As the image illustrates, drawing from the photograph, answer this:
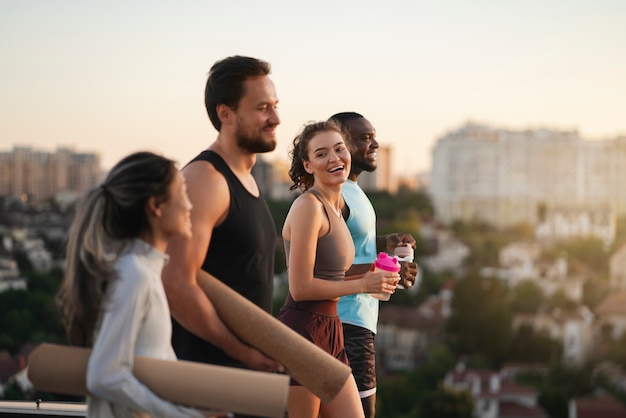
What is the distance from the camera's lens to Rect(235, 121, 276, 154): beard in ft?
4.79

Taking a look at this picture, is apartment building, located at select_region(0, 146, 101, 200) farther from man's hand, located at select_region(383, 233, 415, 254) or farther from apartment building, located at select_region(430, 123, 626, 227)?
man's hand, located at select_region(383, 233, 415, 254)

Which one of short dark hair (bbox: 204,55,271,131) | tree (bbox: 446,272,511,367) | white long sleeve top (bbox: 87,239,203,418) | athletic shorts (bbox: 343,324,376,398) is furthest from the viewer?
tree (bbox: 446,272,511,367)

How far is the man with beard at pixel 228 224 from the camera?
1324 millimetres

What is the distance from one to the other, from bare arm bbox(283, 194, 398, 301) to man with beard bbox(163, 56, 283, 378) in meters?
0.25

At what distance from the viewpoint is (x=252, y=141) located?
1463 mm

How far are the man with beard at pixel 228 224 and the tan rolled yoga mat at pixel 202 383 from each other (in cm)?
13

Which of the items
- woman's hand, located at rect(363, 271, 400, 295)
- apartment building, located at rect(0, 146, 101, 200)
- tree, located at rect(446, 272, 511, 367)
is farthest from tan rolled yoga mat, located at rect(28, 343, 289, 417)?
apartment building, located at rect(0, 146, 101, 200)

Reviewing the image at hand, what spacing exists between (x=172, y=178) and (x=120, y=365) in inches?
9.9

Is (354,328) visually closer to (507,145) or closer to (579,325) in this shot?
(579,325)

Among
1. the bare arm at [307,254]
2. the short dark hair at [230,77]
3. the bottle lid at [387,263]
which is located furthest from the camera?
the bottle lid at [387,263]

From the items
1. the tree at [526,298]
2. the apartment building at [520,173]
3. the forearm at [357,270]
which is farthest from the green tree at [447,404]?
the apartment building at [520,173]

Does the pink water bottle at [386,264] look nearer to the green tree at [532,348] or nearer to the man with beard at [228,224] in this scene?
the man with beard at [228,224]

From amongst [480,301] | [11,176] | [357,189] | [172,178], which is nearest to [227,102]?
[172,178]

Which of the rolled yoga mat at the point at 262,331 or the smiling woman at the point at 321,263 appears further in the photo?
the smiling woman at the point at 321,263
